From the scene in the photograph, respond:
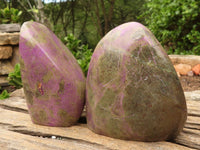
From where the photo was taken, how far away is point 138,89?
1.14 meters

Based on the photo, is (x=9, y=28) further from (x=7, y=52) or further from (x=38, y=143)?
(x=38, y=143)

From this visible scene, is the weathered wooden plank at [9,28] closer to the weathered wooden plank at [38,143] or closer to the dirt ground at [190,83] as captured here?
the dirt ground at [190,83]

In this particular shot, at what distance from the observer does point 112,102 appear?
1202 millimetres

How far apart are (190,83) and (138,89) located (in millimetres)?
2198

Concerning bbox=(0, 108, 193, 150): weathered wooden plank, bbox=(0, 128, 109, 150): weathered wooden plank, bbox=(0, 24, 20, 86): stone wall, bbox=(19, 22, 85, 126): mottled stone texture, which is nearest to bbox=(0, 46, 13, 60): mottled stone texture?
bbox=(0, 24, 20, 86): stone wall

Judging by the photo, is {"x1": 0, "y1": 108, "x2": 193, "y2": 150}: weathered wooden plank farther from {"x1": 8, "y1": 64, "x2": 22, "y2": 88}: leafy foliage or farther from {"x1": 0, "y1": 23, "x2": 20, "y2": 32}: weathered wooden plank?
{"x1": 0, "y1": 23, "x2": 20, "y2": 32}: weathered wooden plank

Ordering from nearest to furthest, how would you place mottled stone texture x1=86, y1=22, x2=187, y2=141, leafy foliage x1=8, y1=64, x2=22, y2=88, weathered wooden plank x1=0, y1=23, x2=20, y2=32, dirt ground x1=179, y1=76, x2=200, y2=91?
mottled stone texture x1=86, y1=22, x2=187, y2=141, dirt ground x1=179, y1=76, x2=200, y2=91, leafy foliage x1=8, y1=64, x2=22, y2=88, weathered wooden plank x1=0, y1=23, x2=20, y2=32

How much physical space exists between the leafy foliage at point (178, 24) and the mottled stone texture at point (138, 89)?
2.45m

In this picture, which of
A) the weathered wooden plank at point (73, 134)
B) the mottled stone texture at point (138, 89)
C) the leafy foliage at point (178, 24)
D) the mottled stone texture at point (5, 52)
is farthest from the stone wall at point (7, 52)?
the mottled stone texture at point (138, 89)

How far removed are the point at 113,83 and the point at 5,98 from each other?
4.54ft

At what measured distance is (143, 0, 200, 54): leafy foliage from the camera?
134 inches

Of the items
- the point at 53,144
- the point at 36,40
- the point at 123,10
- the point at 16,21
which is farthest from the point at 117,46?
the point at 123,10

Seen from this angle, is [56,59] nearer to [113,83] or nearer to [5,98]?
[113,83]

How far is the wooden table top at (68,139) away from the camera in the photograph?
1.17m
